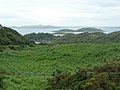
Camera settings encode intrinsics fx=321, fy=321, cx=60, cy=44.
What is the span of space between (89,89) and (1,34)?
50624 mm

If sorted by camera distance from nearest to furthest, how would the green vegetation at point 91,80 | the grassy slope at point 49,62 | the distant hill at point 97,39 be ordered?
the green vegetation at point 91,80, the grassy slope at point 49,62, the distant hill at point 97,39

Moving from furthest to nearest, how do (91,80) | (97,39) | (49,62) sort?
(97,39), (49,62), (91,80)

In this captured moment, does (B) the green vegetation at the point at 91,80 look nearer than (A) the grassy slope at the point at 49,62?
Yes

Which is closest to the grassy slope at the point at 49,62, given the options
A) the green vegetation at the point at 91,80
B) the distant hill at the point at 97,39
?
the green vegetation at the point at 91,80

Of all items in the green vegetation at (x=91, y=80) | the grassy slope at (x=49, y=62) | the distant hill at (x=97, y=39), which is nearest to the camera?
the green vegetation at (x=91, y=80)

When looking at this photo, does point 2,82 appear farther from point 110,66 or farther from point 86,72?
point 110,66

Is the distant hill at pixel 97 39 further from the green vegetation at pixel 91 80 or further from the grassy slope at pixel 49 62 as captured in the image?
the green vegetation at pixel 91 80

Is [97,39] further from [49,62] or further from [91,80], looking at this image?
[91,80]

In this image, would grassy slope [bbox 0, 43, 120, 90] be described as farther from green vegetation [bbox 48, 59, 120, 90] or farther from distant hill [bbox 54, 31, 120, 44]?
distant hill [bbox 54, 31, 120, 44]

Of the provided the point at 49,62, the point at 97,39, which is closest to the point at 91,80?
the point at 49,62

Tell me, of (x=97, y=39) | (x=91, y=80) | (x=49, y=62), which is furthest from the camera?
(x=97, y=39)

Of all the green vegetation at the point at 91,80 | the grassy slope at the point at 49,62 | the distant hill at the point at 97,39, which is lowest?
the distant hill at the point at 97,39

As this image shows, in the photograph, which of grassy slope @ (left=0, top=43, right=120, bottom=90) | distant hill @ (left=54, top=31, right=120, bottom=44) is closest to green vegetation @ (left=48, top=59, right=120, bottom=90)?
grassy slope @ (left=0, top=43, right=120, bottom=90)

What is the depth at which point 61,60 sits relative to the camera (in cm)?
3891
